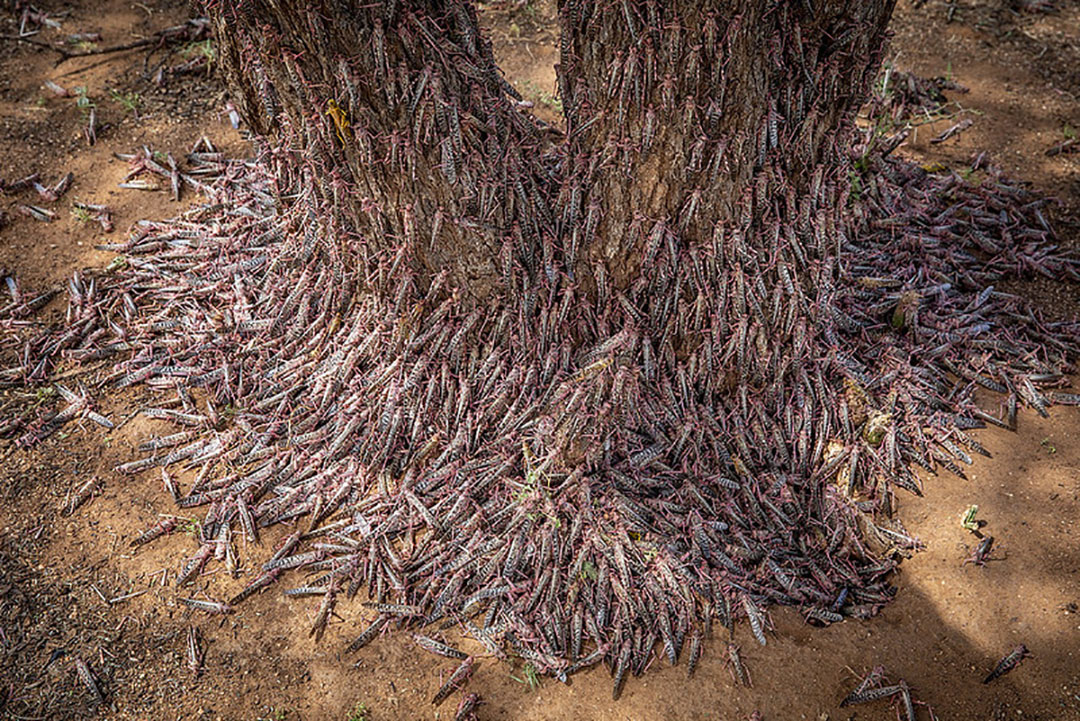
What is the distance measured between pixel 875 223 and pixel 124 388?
5234 mm

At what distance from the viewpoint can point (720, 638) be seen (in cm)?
372

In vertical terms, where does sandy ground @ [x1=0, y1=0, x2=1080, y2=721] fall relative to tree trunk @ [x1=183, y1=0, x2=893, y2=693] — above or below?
below

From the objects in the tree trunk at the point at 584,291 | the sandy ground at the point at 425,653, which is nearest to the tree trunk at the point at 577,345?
the tree trunk at the point at 584,291

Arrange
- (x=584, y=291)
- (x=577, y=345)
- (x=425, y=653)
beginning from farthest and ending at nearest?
(x=577, y=345) < (x=584, y=291) < (x=425, y=653)

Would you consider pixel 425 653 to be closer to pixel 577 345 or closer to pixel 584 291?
pixel 577 345

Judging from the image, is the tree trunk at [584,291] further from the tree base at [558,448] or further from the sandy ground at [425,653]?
the sandy ground at [425,653]

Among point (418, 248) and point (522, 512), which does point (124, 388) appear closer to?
point (418, 248)

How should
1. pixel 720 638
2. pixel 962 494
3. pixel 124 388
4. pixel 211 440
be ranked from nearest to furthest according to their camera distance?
pixel 720 638 < pixel 962 494 < pixel 211 440 < pixel 124 388

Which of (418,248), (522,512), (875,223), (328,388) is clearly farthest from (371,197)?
(875,223)

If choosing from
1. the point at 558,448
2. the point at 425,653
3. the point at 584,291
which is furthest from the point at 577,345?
the point at 425,653

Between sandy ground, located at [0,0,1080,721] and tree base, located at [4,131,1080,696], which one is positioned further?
tree base, located at [4,131,1080,696]

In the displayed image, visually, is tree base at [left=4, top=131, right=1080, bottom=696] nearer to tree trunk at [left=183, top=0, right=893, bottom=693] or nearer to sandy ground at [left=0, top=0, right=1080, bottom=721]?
tree trunk at [left=183, top=0, right=893, bottom=693]

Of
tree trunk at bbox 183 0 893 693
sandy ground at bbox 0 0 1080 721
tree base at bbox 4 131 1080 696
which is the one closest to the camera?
tree trunk at bbox 183 0 893 693

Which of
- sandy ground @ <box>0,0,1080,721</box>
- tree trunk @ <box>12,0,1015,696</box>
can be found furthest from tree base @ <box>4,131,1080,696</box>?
sandy ground @ <box>0,0,1080,721</box>
